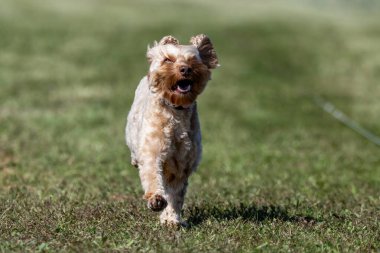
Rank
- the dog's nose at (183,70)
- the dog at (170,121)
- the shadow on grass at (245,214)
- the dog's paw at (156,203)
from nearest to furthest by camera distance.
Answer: the dog's paw at (156,203) < the dog's nose at (183,70) < the dog at (170,121) < the shadow on grass at (245,214)

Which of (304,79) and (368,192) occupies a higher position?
(368,192)

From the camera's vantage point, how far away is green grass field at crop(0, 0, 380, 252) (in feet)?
31.8

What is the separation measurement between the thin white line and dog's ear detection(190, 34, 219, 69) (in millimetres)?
12939

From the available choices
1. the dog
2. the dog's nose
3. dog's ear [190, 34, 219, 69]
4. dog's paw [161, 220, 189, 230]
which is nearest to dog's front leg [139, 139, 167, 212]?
the dog

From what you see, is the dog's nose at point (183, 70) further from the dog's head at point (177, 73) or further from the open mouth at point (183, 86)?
the open mouth at point (183, 86)

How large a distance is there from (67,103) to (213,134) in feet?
22.7

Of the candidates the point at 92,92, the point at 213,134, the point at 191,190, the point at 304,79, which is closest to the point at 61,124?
the point at 213,134

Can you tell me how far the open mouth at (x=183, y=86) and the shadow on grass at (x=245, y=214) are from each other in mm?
1737

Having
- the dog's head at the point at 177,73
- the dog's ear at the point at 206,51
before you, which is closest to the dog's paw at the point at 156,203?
the dog's head at the point at 177,73

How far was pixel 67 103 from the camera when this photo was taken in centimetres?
2730

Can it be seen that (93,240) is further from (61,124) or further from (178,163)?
(61,124)

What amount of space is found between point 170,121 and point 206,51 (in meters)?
0.97

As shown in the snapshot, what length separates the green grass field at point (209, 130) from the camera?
9.70 metres

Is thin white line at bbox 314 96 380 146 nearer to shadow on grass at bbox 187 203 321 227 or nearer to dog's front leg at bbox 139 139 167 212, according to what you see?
shadow on grass at bbox 187 203 321 227
